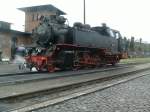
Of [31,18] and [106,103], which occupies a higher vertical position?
[31,18]

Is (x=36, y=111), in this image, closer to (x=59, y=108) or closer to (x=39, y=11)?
(x=59, y=108)

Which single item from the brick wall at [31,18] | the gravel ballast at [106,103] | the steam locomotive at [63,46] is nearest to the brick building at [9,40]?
the steam locomotive at [63,46]

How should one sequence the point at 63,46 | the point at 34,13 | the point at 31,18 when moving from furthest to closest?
the point at 34,13, the point at 31,18, the point at 63,46

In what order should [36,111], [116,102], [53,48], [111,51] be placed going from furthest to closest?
[111,51]
[53,48]
[116,102]
[36,111]

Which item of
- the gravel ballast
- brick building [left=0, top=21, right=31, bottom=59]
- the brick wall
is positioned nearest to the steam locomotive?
the gravel ballast

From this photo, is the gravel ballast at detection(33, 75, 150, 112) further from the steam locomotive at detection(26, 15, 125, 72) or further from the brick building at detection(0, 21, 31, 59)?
the brick building at detection(0, 21, 31, 59)

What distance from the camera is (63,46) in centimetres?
2078

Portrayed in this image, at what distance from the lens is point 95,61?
25266 millimetres

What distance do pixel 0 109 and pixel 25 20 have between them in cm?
5976

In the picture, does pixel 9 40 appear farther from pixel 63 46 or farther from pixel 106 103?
pixel 106 103

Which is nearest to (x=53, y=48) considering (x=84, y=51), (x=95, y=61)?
(x=84, y=51)

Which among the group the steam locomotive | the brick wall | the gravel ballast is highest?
the brick wall

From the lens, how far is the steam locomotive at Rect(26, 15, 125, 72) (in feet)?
65.9

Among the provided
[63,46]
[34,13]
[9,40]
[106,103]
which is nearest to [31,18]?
[34,13]
